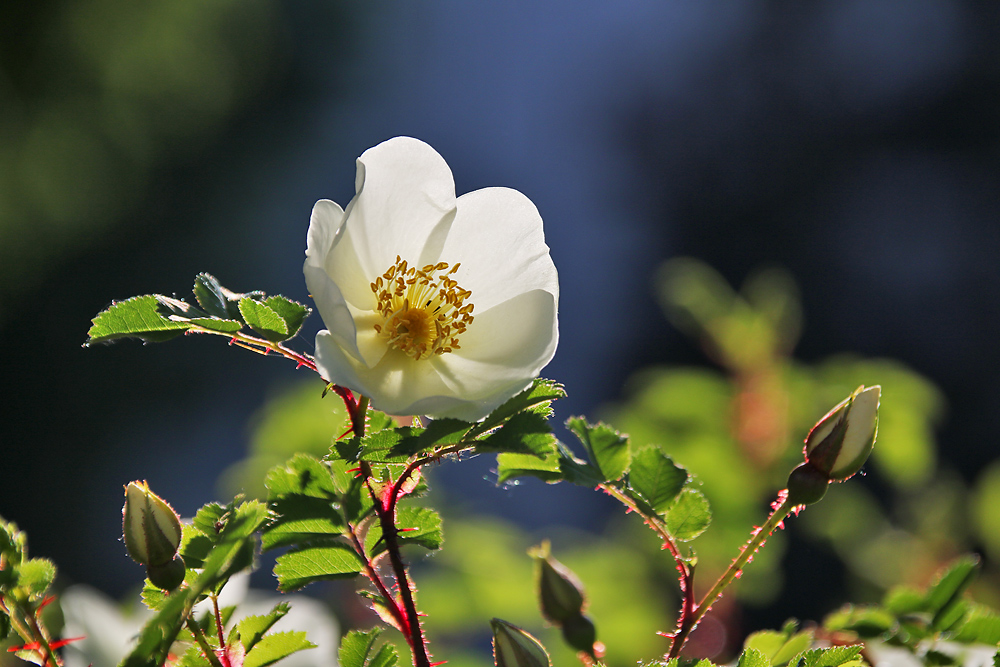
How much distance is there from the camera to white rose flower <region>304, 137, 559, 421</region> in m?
0.51

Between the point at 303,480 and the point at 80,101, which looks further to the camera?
the point at 80,101

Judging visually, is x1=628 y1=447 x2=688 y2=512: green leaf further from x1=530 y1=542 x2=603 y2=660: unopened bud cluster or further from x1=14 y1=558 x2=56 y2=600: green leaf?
x1=14 y1=558 x2=56 y2=600: green leaf

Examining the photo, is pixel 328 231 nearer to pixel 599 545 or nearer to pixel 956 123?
pixel 599 545

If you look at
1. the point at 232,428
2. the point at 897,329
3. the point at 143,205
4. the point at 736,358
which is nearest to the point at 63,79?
the point at 143,205

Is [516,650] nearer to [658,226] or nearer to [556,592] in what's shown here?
[556,592]

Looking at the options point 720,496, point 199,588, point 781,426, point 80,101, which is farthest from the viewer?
point 80,101

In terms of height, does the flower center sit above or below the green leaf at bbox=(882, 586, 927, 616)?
above

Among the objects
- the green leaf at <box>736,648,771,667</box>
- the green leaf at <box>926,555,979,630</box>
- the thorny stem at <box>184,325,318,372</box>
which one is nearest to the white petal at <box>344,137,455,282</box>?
the thorny stem at <box>184,325,318,372</box>

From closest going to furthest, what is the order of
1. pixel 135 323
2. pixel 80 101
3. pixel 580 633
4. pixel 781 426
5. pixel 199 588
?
pixel 199 588 → pixel 135 323 → pixel 580 633 → pixel 781 426 → pixel 80 101

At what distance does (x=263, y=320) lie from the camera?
1.41ft

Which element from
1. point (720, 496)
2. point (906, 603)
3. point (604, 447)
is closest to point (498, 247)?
point (604, 447)

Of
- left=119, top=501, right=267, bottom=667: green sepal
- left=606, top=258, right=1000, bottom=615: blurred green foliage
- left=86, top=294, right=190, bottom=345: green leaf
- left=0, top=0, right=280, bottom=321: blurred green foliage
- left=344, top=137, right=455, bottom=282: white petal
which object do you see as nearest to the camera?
left=119, top=501, right=267, bottom=667: green sepal

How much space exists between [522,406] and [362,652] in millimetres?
156

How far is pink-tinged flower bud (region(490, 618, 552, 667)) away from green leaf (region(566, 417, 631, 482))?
Answer: 0.10 metres
